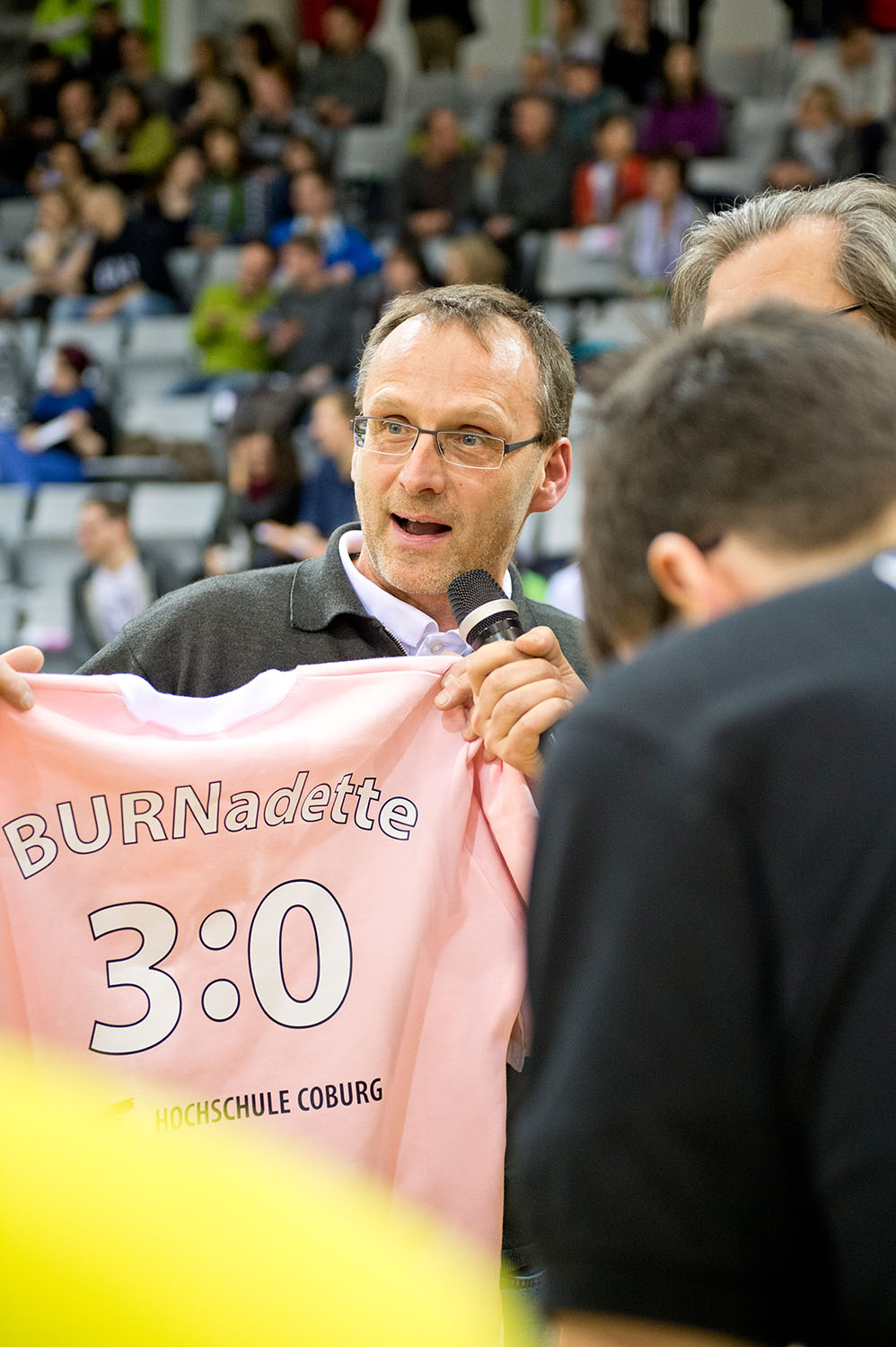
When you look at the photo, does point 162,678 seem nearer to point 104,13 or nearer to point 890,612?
point 890,612

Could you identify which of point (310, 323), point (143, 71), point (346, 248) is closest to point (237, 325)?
point (310, 323)

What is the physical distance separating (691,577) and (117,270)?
9.60 m

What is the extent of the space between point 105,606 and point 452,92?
6.11 metres

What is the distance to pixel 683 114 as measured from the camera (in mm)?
9109

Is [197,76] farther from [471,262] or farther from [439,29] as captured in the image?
[471,262]

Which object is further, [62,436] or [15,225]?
[15,225]

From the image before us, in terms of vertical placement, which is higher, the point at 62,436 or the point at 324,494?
the point at 324,494

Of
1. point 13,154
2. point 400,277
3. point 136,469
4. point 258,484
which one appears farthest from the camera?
point 13,154

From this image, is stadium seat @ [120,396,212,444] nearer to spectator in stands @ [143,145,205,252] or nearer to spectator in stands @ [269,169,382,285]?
spectator in stands @ [269,169,382,285]

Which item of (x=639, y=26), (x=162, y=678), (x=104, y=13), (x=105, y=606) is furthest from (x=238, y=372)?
(x=162, y=678)

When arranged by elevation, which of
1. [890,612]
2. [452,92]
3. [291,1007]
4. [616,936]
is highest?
[890,612]

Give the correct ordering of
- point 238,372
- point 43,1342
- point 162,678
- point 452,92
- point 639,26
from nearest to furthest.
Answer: point 43,1342 → point 162,678 → point 238,372 → point 639,26 → point 452,92

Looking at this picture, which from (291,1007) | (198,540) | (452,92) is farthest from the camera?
(452,92)

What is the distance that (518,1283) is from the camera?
1767mm
